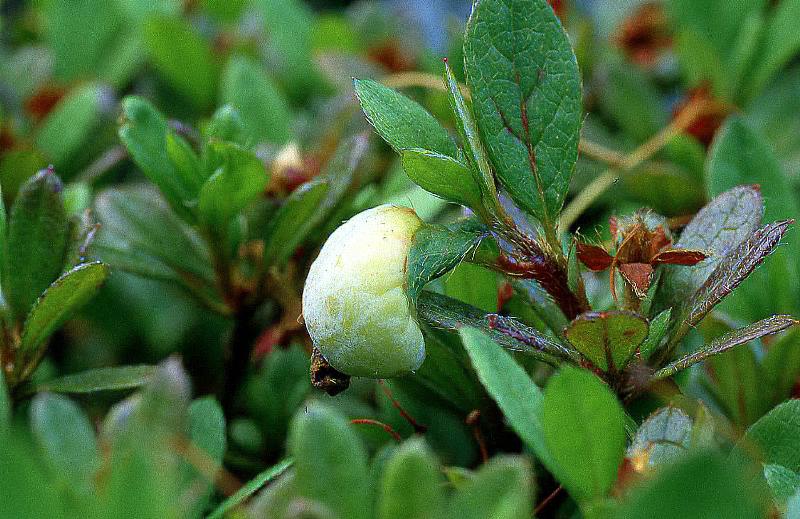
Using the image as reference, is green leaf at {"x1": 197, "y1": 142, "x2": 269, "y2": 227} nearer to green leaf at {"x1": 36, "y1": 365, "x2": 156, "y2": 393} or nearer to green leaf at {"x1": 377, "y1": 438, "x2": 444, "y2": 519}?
green leaf at {"x1": 36, "y1": 365, "x2": 156, "y2": 393}

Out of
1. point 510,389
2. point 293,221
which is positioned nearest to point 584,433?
point 510,389

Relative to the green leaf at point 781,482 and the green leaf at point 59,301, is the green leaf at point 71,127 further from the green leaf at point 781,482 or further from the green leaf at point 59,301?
the green leaf at point 781,482

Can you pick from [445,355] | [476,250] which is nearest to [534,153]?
[476,250]

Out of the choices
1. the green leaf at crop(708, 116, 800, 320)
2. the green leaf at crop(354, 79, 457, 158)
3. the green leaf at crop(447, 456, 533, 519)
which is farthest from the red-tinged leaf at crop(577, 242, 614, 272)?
the green leaf at crop(708, 116, 800, 320)

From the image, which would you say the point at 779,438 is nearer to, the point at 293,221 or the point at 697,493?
the point at 697,493

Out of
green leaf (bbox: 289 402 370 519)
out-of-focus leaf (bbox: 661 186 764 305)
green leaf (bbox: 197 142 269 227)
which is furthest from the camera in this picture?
green leaf (bbox: 197 142 269 227)

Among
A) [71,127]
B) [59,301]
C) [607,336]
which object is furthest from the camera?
[71,127]
